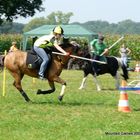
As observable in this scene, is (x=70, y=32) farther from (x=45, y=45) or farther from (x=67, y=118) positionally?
(x=67, y=118)

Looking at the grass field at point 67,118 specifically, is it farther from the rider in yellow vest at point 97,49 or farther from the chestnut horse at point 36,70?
the rider in yellow vest at point 97,49

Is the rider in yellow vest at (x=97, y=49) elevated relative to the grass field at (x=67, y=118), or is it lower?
elevated

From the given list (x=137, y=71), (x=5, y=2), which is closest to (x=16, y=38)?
(x=5, y=2)

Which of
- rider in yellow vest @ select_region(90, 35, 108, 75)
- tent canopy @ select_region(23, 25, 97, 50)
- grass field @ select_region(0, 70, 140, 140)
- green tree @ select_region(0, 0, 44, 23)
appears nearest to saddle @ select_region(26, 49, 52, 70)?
grass field @ select_region(0, 70, 140, 140)

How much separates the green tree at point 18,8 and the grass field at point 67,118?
125 feet

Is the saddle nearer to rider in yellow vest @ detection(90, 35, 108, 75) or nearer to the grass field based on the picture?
the grass field

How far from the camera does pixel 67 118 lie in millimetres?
11062

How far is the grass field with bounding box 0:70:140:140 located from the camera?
8.99m

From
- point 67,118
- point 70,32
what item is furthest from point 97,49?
point 70,32

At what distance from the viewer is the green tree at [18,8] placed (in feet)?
173

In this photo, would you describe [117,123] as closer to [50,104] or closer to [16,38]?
[50,104]

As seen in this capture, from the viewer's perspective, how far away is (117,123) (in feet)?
33.4

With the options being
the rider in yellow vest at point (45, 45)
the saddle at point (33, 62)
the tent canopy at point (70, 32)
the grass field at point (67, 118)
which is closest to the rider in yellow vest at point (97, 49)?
the grass field at point (67, 118)

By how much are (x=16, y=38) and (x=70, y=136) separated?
162ft
